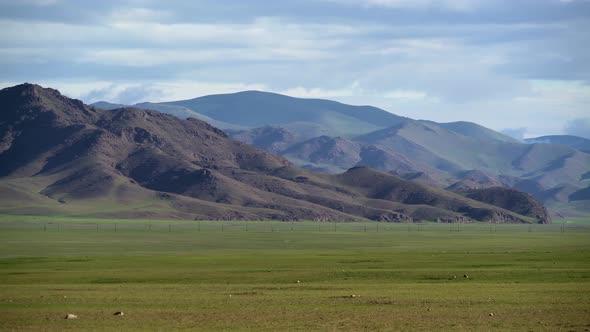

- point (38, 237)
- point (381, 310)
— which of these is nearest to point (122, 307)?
point (381, 310)

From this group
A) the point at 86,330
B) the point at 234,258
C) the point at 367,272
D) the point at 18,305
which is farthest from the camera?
the point at 234,258

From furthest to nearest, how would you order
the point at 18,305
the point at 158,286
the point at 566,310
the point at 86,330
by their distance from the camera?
the point at 158,286 → the point at 18,305 → the point at 566,310 → the point at 86,330

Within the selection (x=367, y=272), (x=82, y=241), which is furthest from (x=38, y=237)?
(x=367, y=272)

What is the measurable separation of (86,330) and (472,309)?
17.5 m

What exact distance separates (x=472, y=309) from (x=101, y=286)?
25.0 metres

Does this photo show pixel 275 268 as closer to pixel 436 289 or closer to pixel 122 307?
pixel 436 289

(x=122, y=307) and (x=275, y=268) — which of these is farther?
(x=275, y=268)

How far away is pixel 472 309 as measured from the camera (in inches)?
1720

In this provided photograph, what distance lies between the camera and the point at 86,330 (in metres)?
37.7

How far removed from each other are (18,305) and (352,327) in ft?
57.5

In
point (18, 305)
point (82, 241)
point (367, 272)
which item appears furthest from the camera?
point (82, 241)

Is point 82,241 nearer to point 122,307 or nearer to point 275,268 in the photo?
point 275,268

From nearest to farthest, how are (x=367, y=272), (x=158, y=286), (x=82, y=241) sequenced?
(x=158, y=286)
(x=367, y=272)
(x=82, y=241)

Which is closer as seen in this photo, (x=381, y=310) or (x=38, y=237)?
(x=381, y=310)
